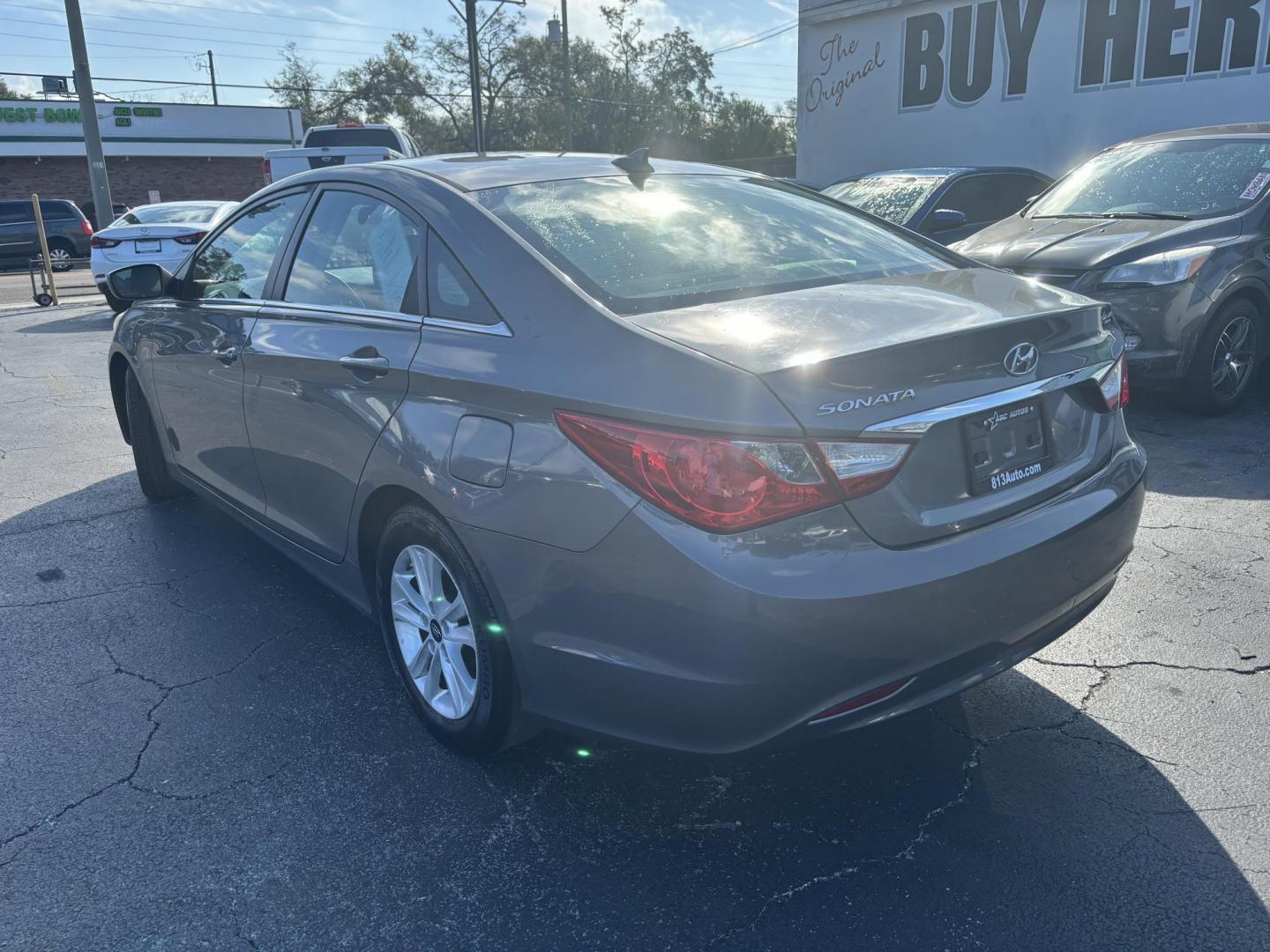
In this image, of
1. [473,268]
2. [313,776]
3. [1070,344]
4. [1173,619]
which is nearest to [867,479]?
[1070,344]

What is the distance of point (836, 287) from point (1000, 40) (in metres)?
13.2

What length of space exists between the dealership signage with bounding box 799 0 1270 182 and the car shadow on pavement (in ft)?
37.4

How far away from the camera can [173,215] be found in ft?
50.3

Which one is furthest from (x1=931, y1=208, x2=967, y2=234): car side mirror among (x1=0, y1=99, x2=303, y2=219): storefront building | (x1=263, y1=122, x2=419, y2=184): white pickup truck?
(x1=0, y1=99, x2=303, y2=219): storefront building

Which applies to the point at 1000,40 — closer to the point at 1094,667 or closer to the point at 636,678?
the point at 1094,667

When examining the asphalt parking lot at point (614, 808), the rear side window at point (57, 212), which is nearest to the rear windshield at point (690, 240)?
the asphalt parking lot at point (614, 808)

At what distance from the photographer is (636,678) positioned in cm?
228

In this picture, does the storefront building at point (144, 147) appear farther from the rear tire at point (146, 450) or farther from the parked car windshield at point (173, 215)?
the rear tire at point (146, 450)

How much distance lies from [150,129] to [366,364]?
1646 inches

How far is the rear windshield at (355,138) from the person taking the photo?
1677 cm

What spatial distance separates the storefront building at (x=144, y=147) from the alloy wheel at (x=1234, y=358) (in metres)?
38.1

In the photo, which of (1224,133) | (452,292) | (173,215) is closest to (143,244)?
(173,215)

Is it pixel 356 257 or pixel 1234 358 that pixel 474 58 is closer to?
pixel 1234 358

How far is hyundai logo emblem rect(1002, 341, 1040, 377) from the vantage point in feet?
7.95
